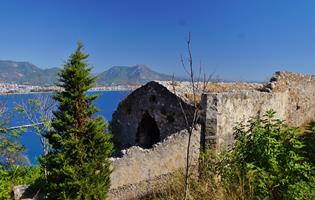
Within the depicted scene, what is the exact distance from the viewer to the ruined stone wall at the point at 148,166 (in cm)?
1094

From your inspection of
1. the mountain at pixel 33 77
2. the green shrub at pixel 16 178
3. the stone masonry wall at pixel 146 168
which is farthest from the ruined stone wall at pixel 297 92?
the green shrub at pixel 16 178

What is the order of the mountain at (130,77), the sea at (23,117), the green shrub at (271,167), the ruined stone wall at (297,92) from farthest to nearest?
the mountain at (130,77), the sea at (23,117), the ruined stone wall at (297,92), the green shrub at (271,167)

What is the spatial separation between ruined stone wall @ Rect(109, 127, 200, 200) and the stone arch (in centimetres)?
401

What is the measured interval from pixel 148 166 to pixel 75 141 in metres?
3.07

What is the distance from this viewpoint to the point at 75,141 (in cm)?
919

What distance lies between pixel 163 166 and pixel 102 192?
268 cm

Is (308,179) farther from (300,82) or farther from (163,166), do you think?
(300,82)

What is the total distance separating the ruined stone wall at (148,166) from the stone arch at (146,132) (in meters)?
4.01

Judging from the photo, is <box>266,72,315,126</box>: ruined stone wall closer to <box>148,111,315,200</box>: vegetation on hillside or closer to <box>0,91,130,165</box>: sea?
<box>0,91,130,165</box>: sea

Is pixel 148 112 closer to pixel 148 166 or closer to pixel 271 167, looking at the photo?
pixel 148 166

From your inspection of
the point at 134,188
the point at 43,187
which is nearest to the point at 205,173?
the point at 134,188

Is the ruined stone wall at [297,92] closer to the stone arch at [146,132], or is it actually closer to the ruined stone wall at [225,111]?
the ruined stone wall at [225,111]

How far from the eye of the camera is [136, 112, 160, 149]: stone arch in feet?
52.4

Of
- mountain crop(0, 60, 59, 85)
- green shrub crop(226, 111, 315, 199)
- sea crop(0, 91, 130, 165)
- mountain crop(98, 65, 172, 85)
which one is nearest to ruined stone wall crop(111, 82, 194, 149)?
mountain crop(98, 65, 172, 85)
